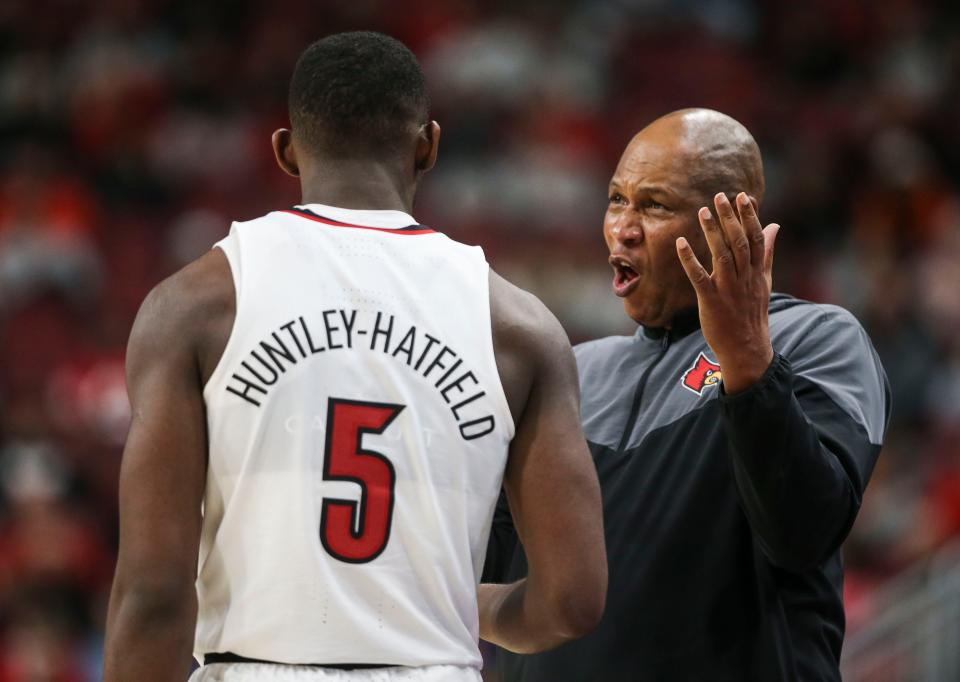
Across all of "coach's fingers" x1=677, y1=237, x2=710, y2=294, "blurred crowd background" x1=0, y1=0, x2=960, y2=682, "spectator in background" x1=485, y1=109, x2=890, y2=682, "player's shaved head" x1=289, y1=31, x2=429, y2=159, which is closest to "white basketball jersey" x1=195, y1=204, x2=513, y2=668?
"player's shaved head" x1=289, y1=31, x2=429, y2=159

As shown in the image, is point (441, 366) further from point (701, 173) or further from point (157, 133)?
point (157, 133)

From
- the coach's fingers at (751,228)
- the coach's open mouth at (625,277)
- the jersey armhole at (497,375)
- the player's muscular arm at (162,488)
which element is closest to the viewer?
the player's muscular arm at (162,488)

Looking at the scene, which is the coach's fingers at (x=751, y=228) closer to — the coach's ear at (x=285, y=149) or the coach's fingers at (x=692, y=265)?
the coach's fingers at (x=692, y=265)

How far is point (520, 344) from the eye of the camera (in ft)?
7.62

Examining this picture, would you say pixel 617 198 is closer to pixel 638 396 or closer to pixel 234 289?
pixel 638 396

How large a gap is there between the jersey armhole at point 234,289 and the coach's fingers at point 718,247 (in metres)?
0.84

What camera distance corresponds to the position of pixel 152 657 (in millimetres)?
2113

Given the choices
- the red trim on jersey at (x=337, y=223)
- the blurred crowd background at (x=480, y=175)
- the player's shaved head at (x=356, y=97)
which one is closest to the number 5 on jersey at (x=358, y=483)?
the red trim on jersey at (x=337, y=223)

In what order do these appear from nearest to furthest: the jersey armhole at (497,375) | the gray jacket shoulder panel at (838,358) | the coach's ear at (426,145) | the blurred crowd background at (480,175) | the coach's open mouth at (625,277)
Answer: the jersey armhole at (497,375) < the coach's ear at (426,145) < the gray jacket shoulder panel at (838,358) < the coach's open mouth at (625,277) < the blurred crowd background at (480,175)

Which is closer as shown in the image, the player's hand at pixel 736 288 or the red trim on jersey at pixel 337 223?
the red trim on jersey at pixel 337 223

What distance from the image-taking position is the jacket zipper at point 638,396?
3084 millimetres

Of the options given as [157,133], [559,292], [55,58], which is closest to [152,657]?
[559,292]

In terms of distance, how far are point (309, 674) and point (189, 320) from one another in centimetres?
57

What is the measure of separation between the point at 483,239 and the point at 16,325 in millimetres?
2947
